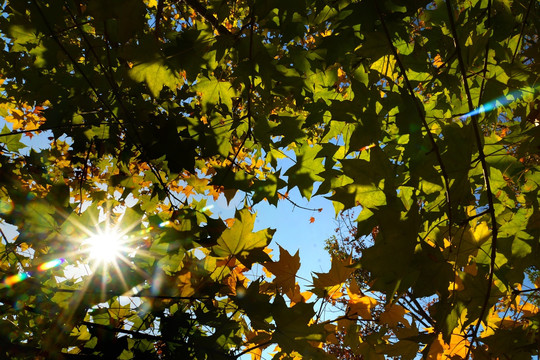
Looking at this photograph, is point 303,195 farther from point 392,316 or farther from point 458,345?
point 458,345

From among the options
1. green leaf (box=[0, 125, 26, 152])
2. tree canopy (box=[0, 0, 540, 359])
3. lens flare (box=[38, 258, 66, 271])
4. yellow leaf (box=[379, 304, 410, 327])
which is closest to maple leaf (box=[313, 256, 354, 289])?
tree canopy (box=[0, 0, 540, 359])

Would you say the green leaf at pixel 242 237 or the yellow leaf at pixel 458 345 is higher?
the green leaf at pixel 242 237

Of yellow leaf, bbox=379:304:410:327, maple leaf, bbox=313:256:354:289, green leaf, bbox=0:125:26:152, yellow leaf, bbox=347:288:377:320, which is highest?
green leaf, bbox=0:125:26:152

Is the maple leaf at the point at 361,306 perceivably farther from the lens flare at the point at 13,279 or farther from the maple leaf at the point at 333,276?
the lens flare at the point at 13,279

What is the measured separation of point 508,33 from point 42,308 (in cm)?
243

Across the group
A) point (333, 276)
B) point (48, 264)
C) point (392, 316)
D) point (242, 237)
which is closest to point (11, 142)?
point (48, 264)

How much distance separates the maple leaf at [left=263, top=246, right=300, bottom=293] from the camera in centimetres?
162

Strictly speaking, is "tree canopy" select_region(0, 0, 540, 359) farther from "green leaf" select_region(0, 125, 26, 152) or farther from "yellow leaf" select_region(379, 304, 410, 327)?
"green leaf" select_region(0, 125, 26, 152)

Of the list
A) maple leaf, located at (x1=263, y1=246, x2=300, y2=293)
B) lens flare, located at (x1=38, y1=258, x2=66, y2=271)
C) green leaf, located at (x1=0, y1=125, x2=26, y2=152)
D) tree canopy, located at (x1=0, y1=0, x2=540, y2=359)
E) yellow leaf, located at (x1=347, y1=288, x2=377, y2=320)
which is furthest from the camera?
green leaf, located at (x1=0, y1=125, x2=26, y2=152)

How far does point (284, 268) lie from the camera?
1.63 meters

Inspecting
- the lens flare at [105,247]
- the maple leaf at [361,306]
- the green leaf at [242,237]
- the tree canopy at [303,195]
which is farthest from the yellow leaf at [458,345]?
the lens flare at [105,247]

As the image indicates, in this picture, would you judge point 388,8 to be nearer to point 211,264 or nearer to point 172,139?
point 172,139

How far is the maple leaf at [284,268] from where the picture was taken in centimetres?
162

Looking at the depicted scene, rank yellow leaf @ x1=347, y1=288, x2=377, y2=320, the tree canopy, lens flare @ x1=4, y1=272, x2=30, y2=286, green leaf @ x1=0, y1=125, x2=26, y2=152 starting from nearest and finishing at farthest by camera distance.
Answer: the tree canopy
lens flare @ x1=4, y1=272, x2=30, y2=286
yellow leaf @ x1=347, y1=288, x2=377, y2=320
green leaf @ x1=0, y1=125, x2=26, y2=152
